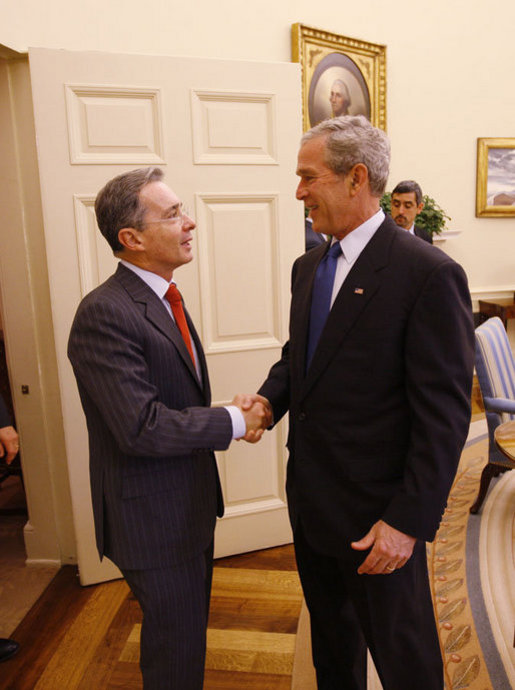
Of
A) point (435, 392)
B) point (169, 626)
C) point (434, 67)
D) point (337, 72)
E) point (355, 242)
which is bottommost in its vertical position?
point (169, 626)

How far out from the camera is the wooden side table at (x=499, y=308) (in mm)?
5420

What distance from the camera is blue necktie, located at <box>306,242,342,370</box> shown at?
1.52m

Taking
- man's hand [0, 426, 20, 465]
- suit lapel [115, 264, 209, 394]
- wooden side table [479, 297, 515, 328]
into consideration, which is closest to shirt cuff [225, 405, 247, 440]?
suit lapel [115, 264, 209, 394]

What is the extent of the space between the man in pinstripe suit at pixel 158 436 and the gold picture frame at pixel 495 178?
479 cm

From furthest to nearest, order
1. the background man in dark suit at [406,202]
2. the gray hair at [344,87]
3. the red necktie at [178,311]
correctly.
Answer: the gray hair at [344,87], the background man in dark suit at [406,202], the red necktie at [178,311]

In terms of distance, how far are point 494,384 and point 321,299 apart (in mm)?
1868

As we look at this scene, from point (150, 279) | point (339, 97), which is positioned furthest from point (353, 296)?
point (339, 97)

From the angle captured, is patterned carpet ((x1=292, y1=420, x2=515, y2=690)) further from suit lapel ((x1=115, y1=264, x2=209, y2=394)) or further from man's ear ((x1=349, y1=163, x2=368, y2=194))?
man's ear ((x1=349, y1=163, x2=368, y2=194))

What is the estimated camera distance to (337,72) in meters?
4.72

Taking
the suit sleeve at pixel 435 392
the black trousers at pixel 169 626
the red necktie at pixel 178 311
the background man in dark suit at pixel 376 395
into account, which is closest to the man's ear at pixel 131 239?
the red necktie at pixel 178 311

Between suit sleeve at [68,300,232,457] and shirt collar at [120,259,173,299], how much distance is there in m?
0.16

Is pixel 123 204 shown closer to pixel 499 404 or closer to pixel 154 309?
pixel 154 309

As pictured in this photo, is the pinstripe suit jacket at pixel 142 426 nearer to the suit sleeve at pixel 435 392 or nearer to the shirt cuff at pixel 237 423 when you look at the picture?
the shirt cuff at pixel 237 423

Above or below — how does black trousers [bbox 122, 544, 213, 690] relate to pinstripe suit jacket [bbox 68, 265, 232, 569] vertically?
below
